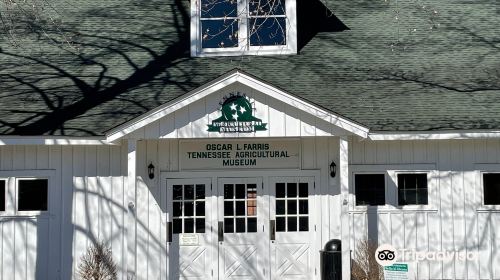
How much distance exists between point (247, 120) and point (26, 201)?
4577 mm

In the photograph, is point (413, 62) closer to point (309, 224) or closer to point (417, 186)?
point (417, 186)

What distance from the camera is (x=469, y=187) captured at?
14.0m

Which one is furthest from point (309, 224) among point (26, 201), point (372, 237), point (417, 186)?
point (26, 201)

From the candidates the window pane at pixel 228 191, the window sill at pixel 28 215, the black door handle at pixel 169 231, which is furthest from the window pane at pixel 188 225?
the window sill at pixel 28 215

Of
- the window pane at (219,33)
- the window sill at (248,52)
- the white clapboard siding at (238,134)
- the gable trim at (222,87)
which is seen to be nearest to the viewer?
the gable trim at (222,87)

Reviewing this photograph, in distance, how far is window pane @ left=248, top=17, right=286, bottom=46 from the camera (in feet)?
52.3

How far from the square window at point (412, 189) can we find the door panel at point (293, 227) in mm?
1720

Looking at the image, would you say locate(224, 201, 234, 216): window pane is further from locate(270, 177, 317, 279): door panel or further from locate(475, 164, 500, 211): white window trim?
locate(475, 164, 500, 211): white window trim

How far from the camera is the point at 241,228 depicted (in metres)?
14.3

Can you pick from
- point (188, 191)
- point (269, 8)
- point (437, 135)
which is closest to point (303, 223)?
point (188, 191)

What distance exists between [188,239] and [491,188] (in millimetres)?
5989

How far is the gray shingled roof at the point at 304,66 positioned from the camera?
45.5 ft

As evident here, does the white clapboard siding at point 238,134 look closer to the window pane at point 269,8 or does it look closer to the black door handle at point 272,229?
the black door handle at point 272,229

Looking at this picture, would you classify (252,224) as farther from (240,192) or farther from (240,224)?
(240,192)
